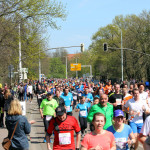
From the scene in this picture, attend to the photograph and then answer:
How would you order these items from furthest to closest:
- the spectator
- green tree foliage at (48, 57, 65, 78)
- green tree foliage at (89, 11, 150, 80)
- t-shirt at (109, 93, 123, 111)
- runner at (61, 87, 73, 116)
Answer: green tree foliage at (48, 57, 65, 78)
green tree foliage at (89, 11, 150, 80)
runner at (61, 87, 73, 116)
t-shirt at (109, 93, 123, 111)
the spectator

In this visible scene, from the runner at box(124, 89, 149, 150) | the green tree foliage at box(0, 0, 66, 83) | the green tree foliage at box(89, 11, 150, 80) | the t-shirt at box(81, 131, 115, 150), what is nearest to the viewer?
the t-shirt at box(81, 131, 115, 150)

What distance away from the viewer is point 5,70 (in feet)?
115

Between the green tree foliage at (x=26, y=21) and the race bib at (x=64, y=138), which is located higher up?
the green tree foliage at (x=26, y=21)

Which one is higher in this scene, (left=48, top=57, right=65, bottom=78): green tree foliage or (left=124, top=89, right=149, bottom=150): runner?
(left=48, top=57, right=65, bottom=78): green tree foliage

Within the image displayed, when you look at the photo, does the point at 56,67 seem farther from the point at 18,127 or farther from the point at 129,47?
the point at 18,127

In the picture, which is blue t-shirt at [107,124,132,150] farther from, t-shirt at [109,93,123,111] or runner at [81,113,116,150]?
t-shirt at [109,93,123,111]

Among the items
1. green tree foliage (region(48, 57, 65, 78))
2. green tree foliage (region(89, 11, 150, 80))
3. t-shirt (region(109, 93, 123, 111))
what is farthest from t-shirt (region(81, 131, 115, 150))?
green tree foliage (region(48, 57, 65, 78))

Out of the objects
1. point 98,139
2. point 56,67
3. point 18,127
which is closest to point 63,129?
point 18,127

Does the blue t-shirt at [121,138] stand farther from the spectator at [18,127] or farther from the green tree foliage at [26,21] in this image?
the green tree foliage at [26,21]

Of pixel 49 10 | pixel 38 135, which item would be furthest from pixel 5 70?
pixel 38 135

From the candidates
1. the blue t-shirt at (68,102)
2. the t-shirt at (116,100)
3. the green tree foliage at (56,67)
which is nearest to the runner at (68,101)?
the blue t-shirt at (68,102)

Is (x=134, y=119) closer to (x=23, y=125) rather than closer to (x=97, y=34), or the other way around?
(x=23, y=125)

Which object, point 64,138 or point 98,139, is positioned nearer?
point 98,139

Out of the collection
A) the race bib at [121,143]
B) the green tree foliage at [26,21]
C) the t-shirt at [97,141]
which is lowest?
→ the race bib at [121,143]
